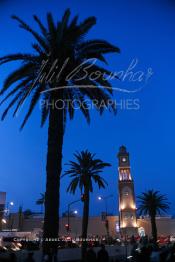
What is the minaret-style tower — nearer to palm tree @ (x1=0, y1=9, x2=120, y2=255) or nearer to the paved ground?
the paved ground

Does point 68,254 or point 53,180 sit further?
point 68,254

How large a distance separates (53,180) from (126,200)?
74886mm

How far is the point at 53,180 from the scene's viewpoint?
20.9m

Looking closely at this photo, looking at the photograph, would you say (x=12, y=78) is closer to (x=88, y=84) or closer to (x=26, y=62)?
(x=26, y=62)

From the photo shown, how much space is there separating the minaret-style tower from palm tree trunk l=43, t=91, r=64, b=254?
229ft

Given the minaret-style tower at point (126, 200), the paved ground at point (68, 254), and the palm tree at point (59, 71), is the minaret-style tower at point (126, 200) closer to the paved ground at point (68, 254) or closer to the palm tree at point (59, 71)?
the paved ground at point (68, 254)

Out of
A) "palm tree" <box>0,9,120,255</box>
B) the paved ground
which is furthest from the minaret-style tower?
"palm tree" <box>0,9,120,255</box>

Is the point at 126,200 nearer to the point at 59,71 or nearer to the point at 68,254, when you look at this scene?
the point at 68,254

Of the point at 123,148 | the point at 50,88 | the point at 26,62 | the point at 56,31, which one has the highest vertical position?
the point at 123,148

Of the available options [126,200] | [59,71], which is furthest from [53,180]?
[126,200]

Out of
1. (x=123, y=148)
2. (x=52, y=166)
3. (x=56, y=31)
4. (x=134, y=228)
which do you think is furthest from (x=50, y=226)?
(x=123, y=148)

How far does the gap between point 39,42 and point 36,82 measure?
2.72m

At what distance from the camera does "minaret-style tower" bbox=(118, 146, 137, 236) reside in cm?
8901

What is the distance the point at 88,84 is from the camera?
2364cm
